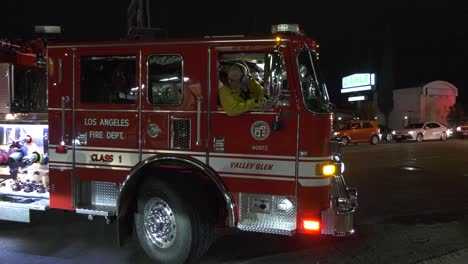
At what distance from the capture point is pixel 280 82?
5305 mm

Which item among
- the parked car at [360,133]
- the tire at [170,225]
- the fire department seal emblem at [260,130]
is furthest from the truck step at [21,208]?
the parked car at [360,133]

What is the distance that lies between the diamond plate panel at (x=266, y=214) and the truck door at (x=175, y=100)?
2.33ft

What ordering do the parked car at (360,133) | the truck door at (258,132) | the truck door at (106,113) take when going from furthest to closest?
the parked car at (360,133)
the truck door at (106,113)
the truck door at (258,132)

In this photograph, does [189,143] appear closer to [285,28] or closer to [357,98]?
[285,28]

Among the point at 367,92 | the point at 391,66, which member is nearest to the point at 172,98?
the point at 367,92

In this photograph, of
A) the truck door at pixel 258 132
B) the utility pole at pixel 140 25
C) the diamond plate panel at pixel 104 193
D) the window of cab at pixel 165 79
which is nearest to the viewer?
the truck door at pixel 258 132

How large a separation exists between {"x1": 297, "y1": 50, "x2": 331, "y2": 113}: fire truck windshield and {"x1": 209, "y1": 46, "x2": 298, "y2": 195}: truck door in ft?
0.56

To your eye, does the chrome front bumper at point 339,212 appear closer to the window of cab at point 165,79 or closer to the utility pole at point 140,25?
the window of cab at point 165,79

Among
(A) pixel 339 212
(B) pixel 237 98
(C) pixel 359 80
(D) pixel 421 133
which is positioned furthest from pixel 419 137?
(B) pixel 237 98

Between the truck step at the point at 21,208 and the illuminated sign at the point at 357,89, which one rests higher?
the illuminated sign at the point at 357,89

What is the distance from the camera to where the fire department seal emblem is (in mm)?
5477

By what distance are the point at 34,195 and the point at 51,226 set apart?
1271 mm

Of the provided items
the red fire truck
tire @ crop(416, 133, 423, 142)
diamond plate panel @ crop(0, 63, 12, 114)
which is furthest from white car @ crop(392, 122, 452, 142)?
diamond plate panel @ crop(0, 63, 12, 114)

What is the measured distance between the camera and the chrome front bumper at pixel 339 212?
17.8ft
